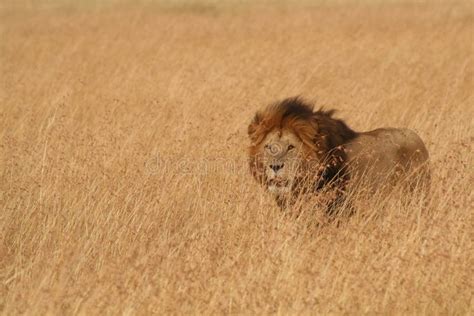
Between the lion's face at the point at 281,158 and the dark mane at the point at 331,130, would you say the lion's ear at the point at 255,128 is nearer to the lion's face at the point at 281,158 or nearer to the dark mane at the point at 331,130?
the lion's face at the point at 281,158

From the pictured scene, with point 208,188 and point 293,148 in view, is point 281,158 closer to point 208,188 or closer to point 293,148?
point 293,148

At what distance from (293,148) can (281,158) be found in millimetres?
137

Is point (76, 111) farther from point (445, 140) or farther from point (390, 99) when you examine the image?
point (445, 140)

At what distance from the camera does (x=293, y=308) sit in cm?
427

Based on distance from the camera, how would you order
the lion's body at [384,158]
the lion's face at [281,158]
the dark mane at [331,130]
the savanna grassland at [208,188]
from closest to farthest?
1. the savanna grassland at [208,188]
2. the lion's face at [281,158]
3. the dark mane at [331,130]
4. the lion's body at [384,158]

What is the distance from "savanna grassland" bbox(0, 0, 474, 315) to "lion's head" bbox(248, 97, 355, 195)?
0.84 ft

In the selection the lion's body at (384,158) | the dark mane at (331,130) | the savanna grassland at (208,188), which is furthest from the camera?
the lion's body at (384,158)

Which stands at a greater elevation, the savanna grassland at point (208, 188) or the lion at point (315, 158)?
the lion at point (315, 158)

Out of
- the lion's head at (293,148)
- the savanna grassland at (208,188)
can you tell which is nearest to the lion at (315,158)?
the lion's head at (293,148)

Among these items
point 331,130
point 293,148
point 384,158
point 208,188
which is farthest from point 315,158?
point 208,188

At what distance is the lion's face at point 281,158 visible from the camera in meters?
5.67

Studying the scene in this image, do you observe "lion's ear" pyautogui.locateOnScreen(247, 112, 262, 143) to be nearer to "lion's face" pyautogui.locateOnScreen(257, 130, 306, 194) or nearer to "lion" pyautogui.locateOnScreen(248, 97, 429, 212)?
"lion" pyautogui.locateOnScreen(248, 97, 429, 212)

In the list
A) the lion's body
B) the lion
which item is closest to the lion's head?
the lion

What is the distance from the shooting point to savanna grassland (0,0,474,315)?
4512mm
